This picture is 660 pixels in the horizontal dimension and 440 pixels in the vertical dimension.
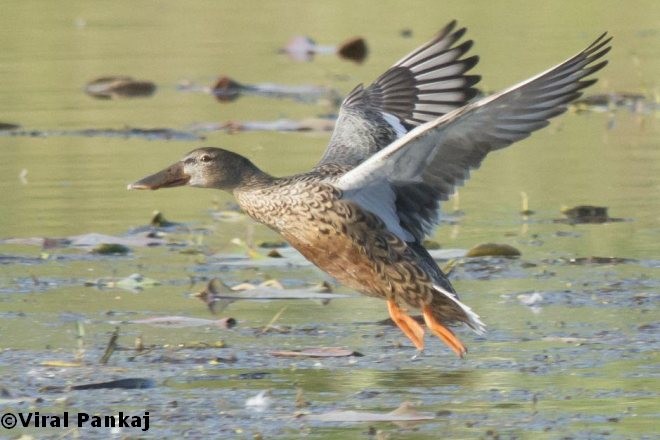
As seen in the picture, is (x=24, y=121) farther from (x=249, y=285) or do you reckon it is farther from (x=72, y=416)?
(x=72, y=416)

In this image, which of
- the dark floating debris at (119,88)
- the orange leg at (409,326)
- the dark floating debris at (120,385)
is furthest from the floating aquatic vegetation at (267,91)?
the dark floating debris at (120,385)

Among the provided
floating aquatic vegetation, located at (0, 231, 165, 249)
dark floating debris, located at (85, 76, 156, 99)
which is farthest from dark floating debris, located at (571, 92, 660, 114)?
floating aquatic vegetation, located at (0, 231, 165, 249)

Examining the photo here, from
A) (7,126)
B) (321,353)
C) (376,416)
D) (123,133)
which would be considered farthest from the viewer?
(7,126)

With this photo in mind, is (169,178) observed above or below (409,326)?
above

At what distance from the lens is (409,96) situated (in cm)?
856

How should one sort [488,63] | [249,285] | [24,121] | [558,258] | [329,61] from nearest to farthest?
[249,285] → [558,258] → [24,121] → [488,63] → [329,61]

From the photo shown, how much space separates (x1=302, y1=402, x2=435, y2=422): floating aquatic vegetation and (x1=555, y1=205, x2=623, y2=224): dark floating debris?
12.8ft

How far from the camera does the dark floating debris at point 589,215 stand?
938cm

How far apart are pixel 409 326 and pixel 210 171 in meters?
1.21

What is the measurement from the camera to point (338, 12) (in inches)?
855

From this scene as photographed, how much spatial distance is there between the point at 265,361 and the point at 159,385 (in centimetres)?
56

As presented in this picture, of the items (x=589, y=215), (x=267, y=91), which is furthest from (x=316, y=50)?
(x=589, y=215)

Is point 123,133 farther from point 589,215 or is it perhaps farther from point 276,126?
point 589,215

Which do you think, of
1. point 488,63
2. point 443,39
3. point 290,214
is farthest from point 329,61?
point 290,214
